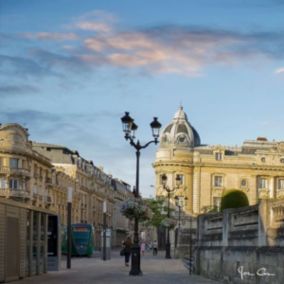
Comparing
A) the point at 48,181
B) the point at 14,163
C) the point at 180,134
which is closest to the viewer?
the point at 14,163

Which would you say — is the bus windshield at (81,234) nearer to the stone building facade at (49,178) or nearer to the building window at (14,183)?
the stone building facade at (49,178)

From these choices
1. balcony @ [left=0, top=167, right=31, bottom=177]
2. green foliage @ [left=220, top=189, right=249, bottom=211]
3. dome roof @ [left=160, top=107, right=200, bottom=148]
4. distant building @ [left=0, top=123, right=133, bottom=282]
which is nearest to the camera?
distant building @ [left=0, top=123, right=133, bottom=282]

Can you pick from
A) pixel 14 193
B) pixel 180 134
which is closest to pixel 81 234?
pixel 14 193

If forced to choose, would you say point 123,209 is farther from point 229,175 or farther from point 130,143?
point 229,175

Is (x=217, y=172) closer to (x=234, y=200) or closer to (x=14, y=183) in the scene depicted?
(x=14, y=183)

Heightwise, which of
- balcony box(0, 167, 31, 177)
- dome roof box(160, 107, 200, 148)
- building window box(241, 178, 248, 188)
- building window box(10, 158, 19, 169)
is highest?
dome roof box(160, 107, 200, 148)

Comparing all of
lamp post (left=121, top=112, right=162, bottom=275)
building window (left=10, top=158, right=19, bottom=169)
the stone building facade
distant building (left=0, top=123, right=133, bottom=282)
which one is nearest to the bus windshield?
the stone building facade

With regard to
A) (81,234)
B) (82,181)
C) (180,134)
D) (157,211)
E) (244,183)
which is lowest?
(81,234)

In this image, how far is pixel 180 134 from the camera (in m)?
173

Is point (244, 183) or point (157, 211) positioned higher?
point (244, 183)

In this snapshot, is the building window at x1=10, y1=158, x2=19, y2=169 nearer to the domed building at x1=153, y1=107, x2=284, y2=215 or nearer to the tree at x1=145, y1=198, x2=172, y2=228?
the tree at x1=145, y1=198, x2=172, y2=228

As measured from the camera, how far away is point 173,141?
171m

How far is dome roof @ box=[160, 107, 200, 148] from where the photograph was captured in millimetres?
170750

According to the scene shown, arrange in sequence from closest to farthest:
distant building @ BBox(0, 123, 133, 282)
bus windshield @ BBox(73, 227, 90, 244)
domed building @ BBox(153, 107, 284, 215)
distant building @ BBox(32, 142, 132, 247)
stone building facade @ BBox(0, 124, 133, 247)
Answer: distant building @ BBox(0, 123, 133, 282) → bus windshield @ BBox(73, 227, 90, 244) → stone building facade @ BBox(0, 124, 133, 247) → distant building @ BBox(32, 142, 132, 247) → domed building @ BBox(153, 107, 284, 215)
